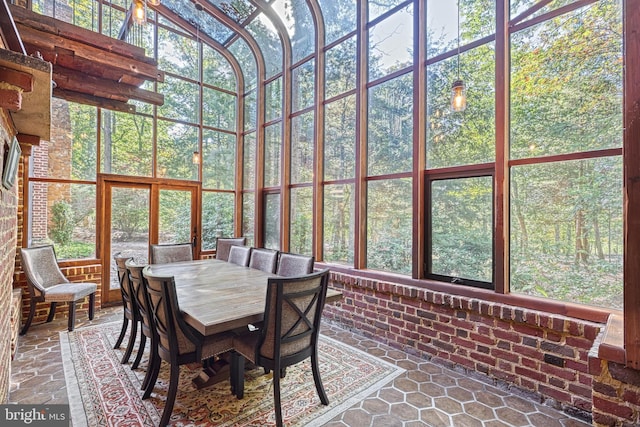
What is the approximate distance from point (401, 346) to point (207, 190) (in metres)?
4.33

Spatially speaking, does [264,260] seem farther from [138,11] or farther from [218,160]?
[218,160]

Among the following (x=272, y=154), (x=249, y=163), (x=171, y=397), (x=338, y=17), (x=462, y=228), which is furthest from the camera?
(x=249, y=163)

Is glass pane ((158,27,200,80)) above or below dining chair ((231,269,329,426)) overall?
above

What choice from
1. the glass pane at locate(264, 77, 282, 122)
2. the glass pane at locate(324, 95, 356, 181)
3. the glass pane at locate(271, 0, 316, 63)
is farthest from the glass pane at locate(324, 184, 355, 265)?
the glass pane at locate(271, 0, 316, 63)

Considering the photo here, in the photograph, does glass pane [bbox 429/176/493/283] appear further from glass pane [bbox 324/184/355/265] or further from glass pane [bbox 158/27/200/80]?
glass pane [bbox 158/27/200/80]

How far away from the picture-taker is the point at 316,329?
2176 millimetres

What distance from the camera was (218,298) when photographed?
2311 mm

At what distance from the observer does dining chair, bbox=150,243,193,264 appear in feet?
13.5

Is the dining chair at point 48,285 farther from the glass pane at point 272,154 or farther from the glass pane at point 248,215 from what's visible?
the glass pane at point 272,154

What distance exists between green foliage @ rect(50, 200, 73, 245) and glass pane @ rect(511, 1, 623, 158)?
561cm

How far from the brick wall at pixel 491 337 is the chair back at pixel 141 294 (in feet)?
7.24

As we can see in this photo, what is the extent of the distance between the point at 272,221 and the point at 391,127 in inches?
108

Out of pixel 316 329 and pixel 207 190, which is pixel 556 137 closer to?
pixel 316 329

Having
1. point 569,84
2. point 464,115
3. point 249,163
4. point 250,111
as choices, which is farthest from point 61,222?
point 569,84
